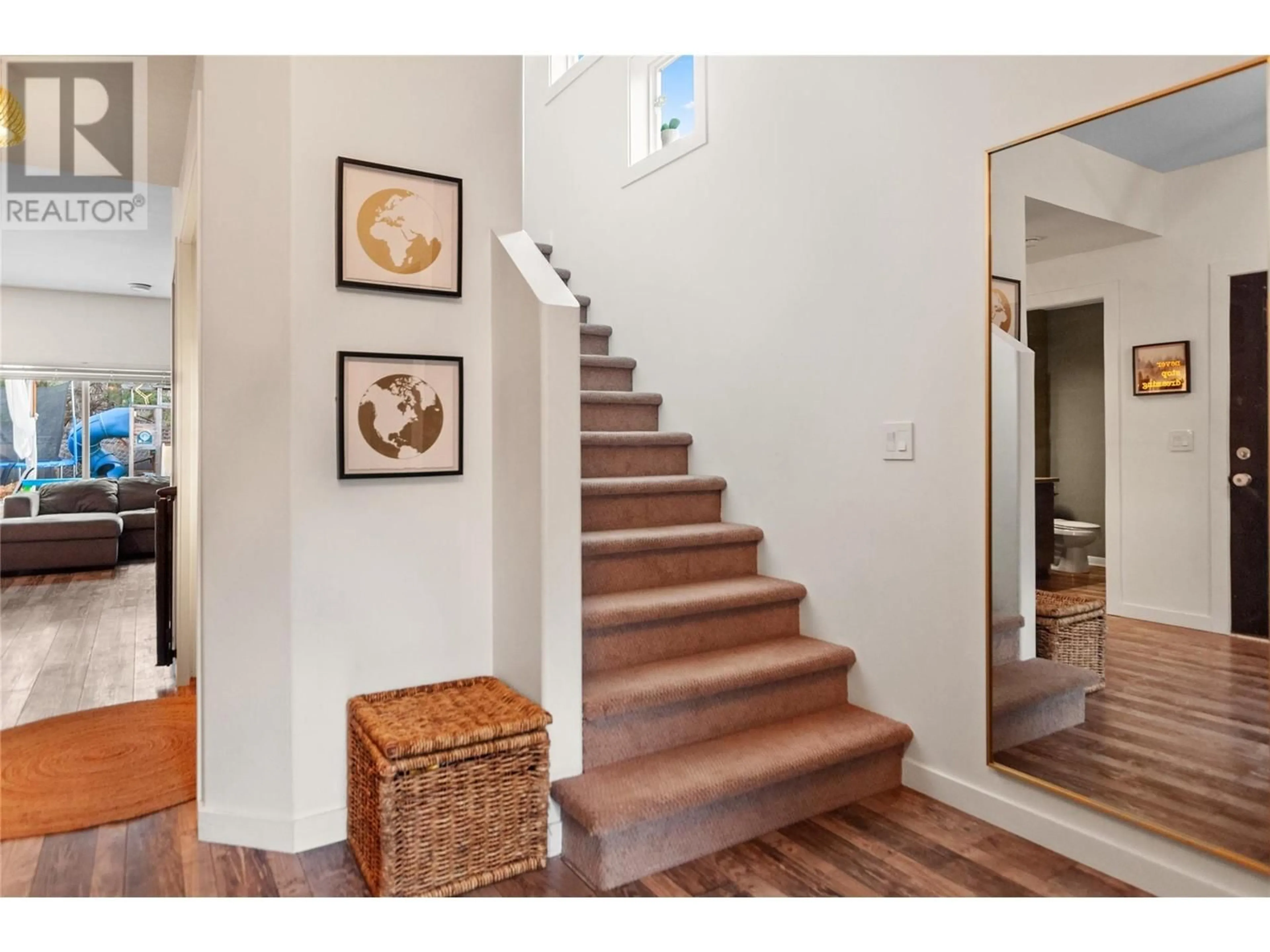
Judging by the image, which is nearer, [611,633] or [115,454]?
[611,633]

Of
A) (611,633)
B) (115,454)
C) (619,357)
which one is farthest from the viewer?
(115,454)

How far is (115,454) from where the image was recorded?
8.85 metres

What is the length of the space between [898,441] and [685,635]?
0.97 metres

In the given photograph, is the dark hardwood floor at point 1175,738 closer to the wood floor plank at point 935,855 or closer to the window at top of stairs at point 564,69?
the wood floor plank at point 935,855

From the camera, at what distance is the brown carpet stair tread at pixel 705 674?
2311mm

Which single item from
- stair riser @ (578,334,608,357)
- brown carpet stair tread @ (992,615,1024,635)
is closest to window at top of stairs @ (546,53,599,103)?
stair riser @ (578,334,608,357)

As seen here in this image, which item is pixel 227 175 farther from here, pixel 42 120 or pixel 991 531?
pixel 991 531

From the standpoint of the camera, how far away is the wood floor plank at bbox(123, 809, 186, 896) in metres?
1.97

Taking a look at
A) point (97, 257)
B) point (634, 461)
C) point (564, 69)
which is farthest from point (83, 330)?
point (634, 461)

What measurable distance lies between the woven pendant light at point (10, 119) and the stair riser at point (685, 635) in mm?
2725

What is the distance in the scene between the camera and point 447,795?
1.93 m

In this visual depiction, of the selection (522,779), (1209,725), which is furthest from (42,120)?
(1209,725)

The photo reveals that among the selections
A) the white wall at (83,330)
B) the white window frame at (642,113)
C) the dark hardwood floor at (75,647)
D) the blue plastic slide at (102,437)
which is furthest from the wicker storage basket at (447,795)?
the blue plastic slide at (102,437)
